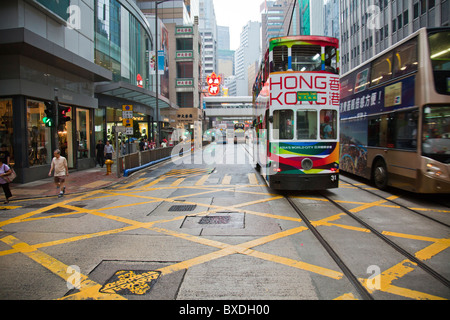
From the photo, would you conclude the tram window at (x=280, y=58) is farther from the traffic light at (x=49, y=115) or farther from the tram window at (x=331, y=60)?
the traffic light at (x=49, y=115)

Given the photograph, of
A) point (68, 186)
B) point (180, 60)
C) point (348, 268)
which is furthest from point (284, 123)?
point (180, 60)

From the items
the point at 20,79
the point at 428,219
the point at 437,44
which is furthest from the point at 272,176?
the point at 20,79

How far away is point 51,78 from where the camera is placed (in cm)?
1634

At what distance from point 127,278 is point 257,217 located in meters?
4.06

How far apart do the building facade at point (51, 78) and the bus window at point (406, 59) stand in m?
12.3

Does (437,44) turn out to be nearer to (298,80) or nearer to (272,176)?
(298,80)

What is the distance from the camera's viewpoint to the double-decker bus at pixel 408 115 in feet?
27.4

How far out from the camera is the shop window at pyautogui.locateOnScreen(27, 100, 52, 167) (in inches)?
590

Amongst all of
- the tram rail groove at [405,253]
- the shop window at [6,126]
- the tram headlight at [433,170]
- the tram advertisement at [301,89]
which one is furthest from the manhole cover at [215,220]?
the shop window at [6,126]

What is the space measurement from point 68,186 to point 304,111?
10154mm

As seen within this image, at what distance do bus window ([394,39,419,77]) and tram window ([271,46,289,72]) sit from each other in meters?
3.40

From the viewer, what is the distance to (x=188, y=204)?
9594 millimetres

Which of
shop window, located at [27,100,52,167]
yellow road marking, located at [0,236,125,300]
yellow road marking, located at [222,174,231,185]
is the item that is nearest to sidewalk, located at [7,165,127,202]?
shop window, located at [27,100,52,167]

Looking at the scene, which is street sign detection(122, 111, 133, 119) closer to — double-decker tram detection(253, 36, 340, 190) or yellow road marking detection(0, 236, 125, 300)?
double-decker tram detection(253, 36, 340, 190)
